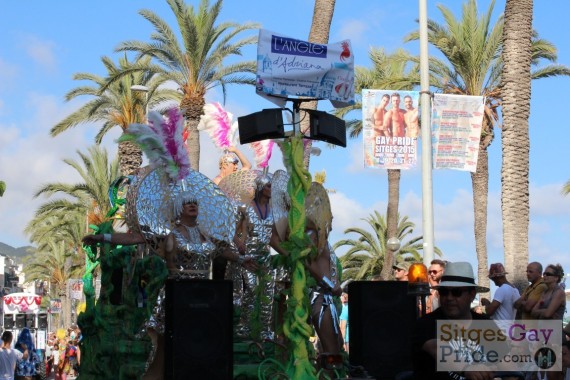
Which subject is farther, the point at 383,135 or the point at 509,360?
the point at 383,135

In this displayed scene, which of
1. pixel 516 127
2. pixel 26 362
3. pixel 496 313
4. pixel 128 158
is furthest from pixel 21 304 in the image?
pixel 496 313

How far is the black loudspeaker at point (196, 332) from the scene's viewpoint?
9297 mm

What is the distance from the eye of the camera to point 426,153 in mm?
18484

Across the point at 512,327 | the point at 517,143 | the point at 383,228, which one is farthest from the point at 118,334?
the point at 383,228

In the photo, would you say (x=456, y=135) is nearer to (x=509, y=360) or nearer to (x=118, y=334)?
(x=118, y=334)

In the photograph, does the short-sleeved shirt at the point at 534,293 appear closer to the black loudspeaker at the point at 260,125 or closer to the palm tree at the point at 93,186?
the black loudspeaker at the point at 260,125

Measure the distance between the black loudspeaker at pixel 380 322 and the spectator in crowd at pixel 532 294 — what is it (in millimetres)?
1657

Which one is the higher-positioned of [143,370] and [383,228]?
[383,228]

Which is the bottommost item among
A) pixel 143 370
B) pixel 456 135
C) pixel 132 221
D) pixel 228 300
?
pixel 143 370

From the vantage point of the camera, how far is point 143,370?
34.4 ft

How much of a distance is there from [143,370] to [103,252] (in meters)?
2.21

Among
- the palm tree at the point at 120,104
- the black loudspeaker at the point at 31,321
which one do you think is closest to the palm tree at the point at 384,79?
the palm tree at the point at 120,104

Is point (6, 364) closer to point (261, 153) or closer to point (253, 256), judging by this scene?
point (261, 153)

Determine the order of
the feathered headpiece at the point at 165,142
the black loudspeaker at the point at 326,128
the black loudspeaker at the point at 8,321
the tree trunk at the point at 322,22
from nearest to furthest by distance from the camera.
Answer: the black loudspeaker at the point at 326,128 → the feathered headpiece at the point at 165,142 → the tree trunk at the point at 322,22 → the black loudspeaker at the point at 8,321
